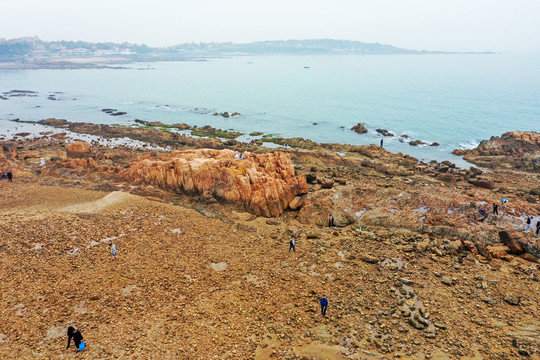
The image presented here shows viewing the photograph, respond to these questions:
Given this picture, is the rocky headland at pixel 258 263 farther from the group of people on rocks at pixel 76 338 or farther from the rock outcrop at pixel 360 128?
the rock outcrop at pixel 360 128

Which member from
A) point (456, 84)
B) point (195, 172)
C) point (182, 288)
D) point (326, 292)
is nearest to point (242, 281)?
point (182, 288)

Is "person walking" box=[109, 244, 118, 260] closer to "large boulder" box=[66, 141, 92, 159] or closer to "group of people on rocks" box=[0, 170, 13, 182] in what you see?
"group of people on rocks" box=[0, 170, 13, 182]

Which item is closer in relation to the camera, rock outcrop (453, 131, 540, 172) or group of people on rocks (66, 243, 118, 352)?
group of people on rocks (66, 243, 118, 352)

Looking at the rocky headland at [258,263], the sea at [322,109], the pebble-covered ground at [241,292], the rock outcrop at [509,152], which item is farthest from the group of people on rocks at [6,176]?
the rock outcrop at [509,152]

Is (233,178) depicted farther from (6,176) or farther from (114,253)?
(6,176)

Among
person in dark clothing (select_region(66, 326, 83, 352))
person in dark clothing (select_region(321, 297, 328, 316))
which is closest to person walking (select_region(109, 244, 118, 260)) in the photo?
person in dark clothing (select_region(66, 326, 83, 352))

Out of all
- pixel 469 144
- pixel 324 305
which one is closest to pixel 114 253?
pixel 324 305
